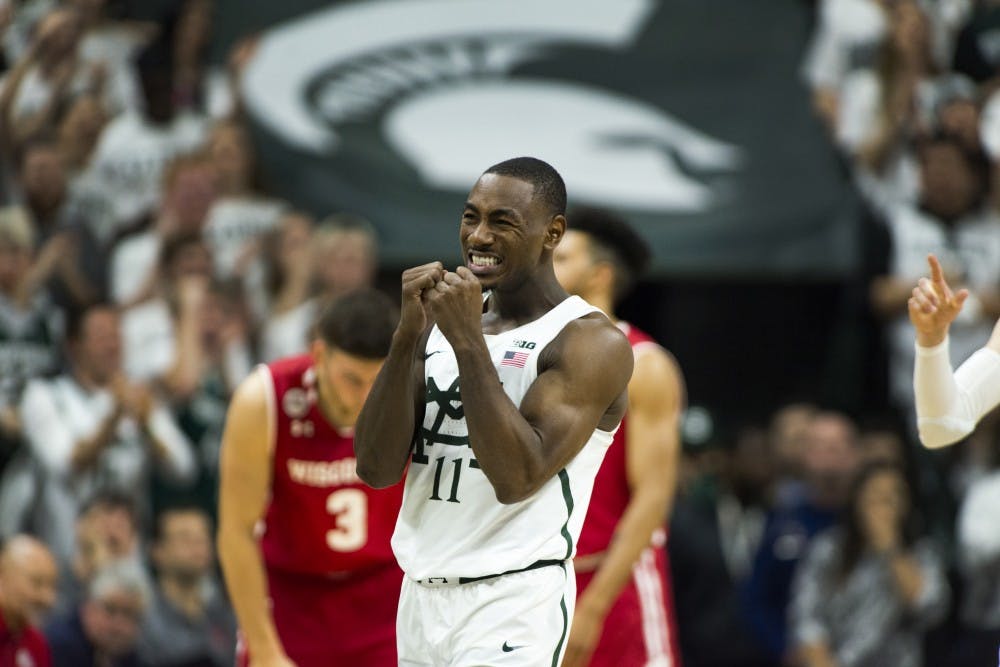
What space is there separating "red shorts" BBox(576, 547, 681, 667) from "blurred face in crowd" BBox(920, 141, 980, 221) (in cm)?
533

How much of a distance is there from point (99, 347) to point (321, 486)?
11.6 ft

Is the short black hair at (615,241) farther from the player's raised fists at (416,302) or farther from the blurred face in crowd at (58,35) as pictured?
the blurred face in crowd at (58,35)

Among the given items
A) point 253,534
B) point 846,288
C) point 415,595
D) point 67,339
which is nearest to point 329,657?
point 253,534

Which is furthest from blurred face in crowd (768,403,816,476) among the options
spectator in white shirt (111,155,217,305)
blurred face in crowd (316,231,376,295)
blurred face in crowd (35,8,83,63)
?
blurred face in crowd (35,8,83,63)

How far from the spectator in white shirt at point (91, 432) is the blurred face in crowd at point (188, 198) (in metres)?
0.97

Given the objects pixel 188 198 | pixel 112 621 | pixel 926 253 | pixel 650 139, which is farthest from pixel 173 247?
pixel 926 253

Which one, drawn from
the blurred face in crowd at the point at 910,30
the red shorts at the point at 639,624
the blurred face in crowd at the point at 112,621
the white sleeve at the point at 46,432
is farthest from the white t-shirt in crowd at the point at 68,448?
the blurred face in crowd at the point at 910,30

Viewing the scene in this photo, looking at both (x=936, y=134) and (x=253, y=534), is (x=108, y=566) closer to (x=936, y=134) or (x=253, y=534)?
(x=253, y=534)

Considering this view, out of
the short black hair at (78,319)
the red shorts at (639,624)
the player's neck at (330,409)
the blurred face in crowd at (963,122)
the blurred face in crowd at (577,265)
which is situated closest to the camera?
the player's neck at (330,409)

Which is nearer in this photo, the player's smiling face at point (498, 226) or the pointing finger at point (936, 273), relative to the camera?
the player's smiling face at point (498, 226)

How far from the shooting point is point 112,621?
8.58 m

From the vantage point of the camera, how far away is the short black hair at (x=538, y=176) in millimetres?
4543

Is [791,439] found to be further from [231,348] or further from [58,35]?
[58,35]

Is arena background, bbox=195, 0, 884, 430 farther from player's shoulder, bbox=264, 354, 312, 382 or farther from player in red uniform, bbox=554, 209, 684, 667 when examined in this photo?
player's shoulder, bbox=264, 354, 312, 382
